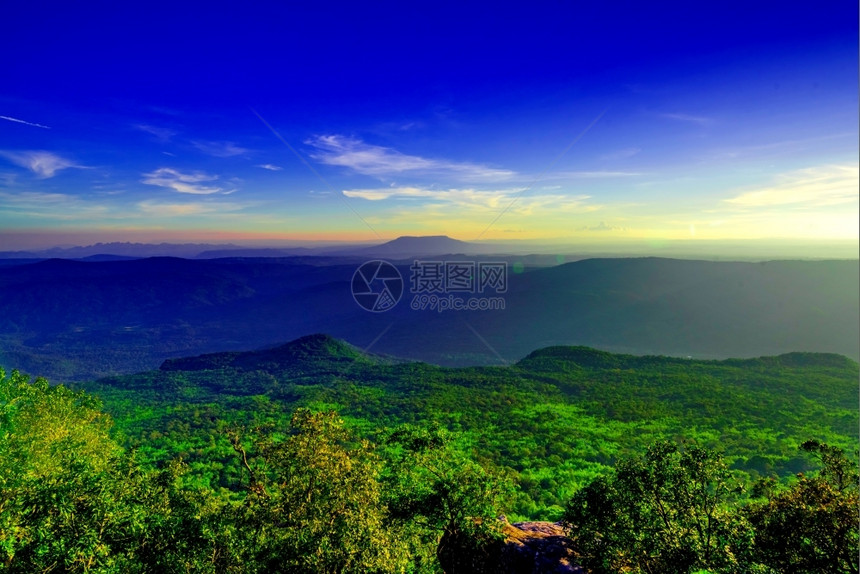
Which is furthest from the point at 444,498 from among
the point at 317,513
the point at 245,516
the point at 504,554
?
the point at 245,516

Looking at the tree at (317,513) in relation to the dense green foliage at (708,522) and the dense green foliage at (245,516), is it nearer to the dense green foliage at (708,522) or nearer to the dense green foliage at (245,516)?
the dense green foliage at (245,516)

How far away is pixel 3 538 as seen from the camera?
1151cm

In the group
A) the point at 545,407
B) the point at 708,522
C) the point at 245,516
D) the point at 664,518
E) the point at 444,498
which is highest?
the point at 708,522

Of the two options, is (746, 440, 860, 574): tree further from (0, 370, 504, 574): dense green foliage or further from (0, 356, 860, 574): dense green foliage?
(0, 370, 504, 574): dense green foliage

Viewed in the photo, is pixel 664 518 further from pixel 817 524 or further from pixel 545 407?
pixel 545 407

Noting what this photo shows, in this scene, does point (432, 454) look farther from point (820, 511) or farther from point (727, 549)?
point (820, 511)

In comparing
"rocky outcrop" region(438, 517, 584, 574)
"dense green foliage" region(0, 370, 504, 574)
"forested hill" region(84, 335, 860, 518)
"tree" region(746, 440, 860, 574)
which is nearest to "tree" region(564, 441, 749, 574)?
"tree" region(746, 440, 860, 574)

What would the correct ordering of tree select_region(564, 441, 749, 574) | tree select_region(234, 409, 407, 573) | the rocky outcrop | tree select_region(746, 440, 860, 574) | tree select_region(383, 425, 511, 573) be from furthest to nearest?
the rocky outcrop < tree select_region(383, 425, 511, 573) < tree select_region(564, 441, 749, 574) < tree select_region(234, 409, 407, 573) < tree select_region(746, 440, 860, 574)

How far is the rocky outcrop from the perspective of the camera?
2162 centimetres

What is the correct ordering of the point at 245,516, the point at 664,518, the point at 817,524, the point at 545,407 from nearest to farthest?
the point at 817,524, the point at 664,518, the point at 245,516, the point at 545,407

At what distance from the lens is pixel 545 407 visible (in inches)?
3531

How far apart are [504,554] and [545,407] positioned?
235 ft

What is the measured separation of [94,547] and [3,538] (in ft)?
7.32

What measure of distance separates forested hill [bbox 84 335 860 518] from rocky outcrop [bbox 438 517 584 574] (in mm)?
23695
